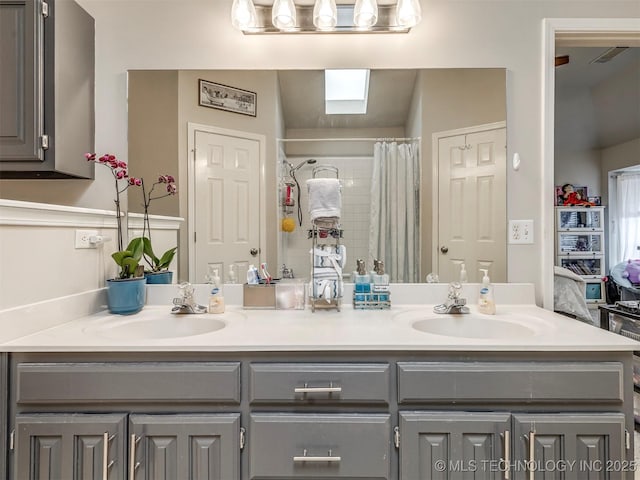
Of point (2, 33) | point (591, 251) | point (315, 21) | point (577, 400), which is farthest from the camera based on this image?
point (591, 251)

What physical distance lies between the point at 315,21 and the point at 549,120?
1192mm

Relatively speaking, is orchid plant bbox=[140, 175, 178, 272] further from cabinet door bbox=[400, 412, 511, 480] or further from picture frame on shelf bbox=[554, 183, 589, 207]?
picture frame on shelf bbox=[554, 183, 589, 207]

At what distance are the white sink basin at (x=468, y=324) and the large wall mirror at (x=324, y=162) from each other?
24 cm

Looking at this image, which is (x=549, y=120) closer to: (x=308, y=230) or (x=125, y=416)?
(x=308, y=230)

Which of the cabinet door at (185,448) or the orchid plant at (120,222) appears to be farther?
the orchid plant at (120,222)

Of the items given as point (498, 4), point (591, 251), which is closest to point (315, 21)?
point (498, 4)

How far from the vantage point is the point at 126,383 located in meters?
1.00

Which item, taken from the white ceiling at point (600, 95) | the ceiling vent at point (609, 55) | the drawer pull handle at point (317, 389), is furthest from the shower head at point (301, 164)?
the ceiling vent at point (609, 55)

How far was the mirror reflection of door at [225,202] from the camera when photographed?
62.8 inches

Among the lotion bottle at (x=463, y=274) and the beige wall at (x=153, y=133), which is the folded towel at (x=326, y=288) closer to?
the lotion bottle at (x=463, y=274)

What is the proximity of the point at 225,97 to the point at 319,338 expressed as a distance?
1.23 metres

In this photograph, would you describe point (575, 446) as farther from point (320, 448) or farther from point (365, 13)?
point (365, 13)

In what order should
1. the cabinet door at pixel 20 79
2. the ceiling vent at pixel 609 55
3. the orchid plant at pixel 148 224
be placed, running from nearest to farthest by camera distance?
1. the cabinet door at pixel 20 79
2. the orchid plant at pixel 148 224
3. the ceiling vent at pixel 609 55

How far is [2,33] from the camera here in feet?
4.09
